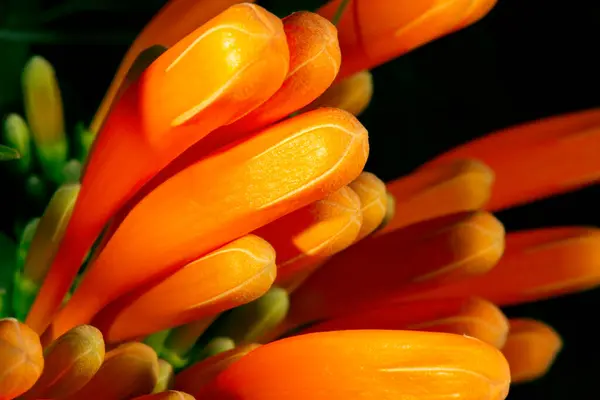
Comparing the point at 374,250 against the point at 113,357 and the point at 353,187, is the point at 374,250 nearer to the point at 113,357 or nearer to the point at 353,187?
the point at 353,187

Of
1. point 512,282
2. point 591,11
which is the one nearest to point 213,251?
point 512,282

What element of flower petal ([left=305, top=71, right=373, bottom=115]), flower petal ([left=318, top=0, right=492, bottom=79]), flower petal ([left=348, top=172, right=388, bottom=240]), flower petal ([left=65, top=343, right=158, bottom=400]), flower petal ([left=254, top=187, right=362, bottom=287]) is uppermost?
flower petal ([left=318, top=0, right=492, bottom=79])

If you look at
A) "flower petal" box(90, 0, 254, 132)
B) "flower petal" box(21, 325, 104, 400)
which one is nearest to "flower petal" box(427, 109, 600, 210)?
"flower petal" box(90, 0, 254, 132)

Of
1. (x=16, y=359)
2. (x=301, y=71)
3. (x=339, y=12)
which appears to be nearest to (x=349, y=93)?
(x=339, y=12)

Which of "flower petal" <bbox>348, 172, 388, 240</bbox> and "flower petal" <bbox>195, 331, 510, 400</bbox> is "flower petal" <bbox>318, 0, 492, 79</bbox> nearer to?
"flower petal" <bbox>348, 172, 388, 240</bbox>

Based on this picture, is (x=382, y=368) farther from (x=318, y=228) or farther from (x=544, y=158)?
(x=544, y=158)
